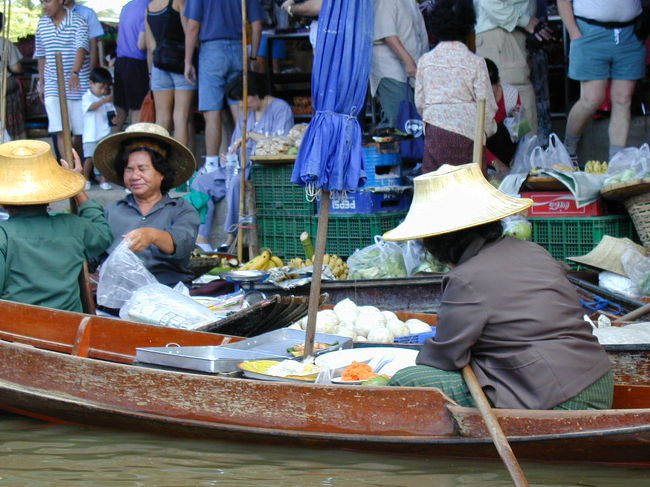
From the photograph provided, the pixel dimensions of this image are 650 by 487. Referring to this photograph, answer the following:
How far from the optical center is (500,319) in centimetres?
381

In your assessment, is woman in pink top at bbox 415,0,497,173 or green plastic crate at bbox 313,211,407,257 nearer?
woman in pink top at bbox 415,0,497,173

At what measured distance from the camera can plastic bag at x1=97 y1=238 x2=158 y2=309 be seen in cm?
577

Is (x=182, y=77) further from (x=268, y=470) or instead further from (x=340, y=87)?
(x=268, y=470)

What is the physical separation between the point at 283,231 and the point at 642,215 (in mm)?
3057

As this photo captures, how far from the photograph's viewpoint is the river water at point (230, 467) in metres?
4.09

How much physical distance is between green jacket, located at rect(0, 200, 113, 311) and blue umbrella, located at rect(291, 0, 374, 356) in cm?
132

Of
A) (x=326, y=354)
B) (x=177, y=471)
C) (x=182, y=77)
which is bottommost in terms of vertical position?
(x=177, y=471)

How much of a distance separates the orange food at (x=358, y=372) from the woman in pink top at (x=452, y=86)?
2.99 metres

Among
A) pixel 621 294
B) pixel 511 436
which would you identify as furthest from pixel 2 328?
pixel 621 294

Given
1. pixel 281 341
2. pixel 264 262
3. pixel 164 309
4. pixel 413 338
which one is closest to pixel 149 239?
pixel 164 309

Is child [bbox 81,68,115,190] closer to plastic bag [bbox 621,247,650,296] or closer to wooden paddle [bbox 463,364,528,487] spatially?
plastic bag [bbox 621,247,650,296]

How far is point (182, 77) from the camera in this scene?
945 centimetres

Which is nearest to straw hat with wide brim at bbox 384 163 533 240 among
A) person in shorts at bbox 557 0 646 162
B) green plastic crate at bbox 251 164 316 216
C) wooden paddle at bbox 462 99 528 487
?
wooden paddle at bbox 462 99 528 487

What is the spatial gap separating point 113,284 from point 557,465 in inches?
114
